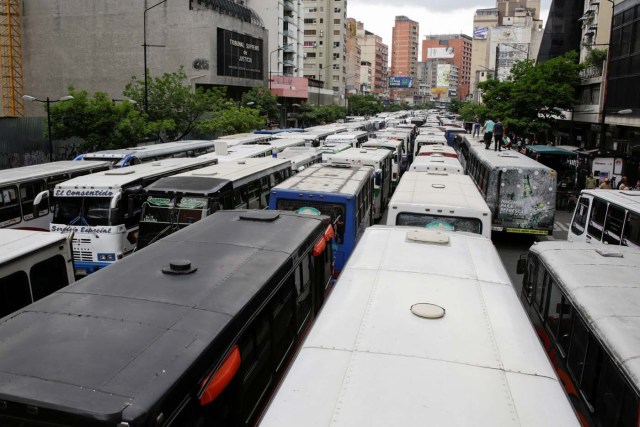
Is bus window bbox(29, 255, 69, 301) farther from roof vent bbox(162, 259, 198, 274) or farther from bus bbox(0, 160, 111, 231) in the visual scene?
bus bbox(0, 160, 111, 231)

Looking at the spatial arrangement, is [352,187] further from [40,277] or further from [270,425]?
[270,425]

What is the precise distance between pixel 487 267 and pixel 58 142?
28.8 meters

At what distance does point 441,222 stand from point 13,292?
22.9 ft

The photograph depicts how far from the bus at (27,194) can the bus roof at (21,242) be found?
20.8ft

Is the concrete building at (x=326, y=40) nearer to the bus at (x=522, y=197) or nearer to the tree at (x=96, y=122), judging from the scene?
the tree at (x=96, y=122)

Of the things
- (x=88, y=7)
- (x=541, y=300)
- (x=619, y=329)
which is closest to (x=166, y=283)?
(x=619, y=329)

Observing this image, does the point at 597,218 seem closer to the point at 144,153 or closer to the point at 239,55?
the point at 144,153

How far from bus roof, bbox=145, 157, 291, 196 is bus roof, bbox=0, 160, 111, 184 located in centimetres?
471

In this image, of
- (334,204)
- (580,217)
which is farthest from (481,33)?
(334,204)

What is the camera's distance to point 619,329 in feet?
16.0

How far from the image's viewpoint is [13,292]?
22.8 feet

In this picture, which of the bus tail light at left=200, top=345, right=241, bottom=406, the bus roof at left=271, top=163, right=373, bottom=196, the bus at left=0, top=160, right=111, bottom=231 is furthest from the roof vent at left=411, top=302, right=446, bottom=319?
the bus at left=0, top=160, right=111, bottom=231

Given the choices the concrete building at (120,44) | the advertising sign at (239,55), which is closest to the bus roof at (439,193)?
Result: the concrete building at (120,44)

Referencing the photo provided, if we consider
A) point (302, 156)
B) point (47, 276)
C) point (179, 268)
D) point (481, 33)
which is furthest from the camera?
point (481, 33)
